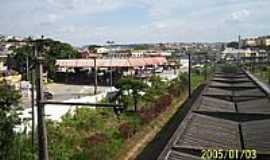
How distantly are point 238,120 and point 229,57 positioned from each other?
99709 mm

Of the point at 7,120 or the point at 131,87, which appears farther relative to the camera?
the point at 131,87

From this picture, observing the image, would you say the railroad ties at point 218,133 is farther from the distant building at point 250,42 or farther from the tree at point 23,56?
the distant building at point 250,42

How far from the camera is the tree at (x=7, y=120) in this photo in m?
12.5

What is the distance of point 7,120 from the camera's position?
492 inches

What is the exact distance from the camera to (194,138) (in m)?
13.8

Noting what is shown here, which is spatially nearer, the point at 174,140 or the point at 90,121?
the point at 174,140

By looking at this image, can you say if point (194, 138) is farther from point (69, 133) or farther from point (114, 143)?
point (69, 133)

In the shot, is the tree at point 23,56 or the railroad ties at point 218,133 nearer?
the tree at point 23,56

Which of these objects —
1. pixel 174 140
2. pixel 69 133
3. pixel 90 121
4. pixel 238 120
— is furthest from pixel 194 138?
pixel 90 121

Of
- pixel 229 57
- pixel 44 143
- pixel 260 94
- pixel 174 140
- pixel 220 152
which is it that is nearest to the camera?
pixel 44 143

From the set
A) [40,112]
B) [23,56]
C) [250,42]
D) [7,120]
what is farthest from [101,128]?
[250,42]

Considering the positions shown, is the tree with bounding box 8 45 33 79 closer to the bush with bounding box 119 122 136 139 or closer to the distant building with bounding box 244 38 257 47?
the bush with bounding box 119 122 136 139
